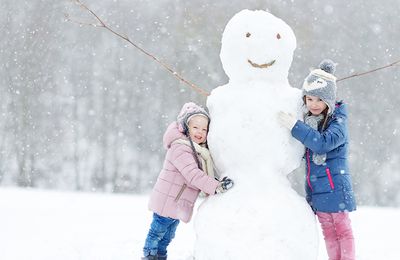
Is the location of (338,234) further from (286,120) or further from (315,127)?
(286,120)

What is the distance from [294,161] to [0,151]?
35.6ft

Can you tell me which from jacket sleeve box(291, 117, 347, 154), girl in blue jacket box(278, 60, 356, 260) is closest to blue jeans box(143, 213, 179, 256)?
girl in blue jacket box(278, 60, 356, 260)

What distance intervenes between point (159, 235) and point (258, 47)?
4.96ft

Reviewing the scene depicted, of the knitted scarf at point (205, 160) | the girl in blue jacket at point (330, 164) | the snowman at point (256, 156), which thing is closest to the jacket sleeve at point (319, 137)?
the girl in blue jacket at point (330, 164)

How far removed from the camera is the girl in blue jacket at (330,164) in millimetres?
3227

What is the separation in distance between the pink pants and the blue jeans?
107 centimetres

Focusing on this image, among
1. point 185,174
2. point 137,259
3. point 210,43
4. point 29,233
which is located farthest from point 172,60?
point 185,174

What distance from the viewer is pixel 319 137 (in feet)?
10.2

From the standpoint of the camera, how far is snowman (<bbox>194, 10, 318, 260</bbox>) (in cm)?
306

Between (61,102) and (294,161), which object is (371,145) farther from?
(294,161)

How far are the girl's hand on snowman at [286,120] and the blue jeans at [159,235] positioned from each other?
1.14 metres

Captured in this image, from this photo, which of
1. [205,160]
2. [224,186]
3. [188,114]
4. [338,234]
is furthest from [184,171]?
[338,234]

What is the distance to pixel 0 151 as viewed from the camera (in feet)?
41.5

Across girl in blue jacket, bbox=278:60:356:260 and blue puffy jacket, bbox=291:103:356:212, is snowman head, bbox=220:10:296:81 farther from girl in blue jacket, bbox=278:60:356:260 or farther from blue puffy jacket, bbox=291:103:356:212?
blue puffy jacket, bbox=291:103:356:212
